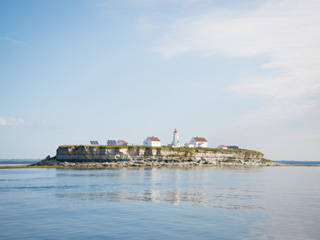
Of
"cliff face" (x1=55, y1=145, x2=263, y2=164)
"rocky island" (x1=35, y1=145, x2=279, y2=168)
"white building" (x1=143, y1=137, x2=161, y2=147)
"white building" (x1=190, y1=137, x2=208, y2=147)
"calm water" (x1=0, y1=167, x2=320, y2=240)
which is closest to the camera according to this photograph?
"calm water" (x1=0, y1=167, x2=320, y2=240)

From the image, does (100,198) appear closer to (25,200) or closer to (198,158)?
(25,200)

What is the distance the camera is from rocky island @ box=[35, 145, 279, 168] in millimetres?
109000

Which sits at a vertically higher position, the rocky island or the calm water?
the rocky island

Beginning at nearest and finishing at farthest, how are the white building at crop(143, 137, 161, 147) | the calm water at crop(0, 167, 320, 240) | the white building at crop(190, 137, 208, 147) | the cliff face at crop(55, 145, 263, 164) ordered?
the calm water at crop(0, 167, 320, 240) → the cliff face at crop(55, 145, 263, 164) → the white building at crop(143, 137, 161, 147) → the white building at crop(190, 137, 208, 147)

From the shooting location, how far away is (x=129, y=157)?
374ft

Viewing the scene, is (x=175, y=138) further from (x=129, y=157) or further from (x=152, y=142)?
(x=129, y=157)

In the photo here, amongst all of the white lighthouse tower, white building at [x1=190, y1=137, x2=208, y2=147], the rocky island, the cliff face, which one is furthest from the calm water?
the white lighthouse tower

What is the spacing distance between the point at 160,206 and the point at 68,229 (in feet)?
33.2

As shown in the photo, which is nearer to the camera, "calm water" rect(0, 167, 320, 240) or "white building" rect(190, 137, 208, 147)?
"calm water" rect(0, 167, 320, 240)

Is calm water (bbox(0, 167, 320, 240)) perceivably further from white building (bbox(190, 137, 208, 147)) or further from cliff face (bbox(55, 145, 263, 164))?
white building (bbox(190, 137, 208, 147))

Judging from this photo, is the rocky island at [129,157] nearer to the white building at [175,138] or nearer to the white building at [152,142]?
the white building at [152,142]

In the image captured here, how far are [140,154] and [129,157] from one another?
4582 millimetres

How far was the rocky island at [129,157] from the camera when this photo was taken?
10900 cm

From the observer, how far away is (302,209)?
90.9ft
